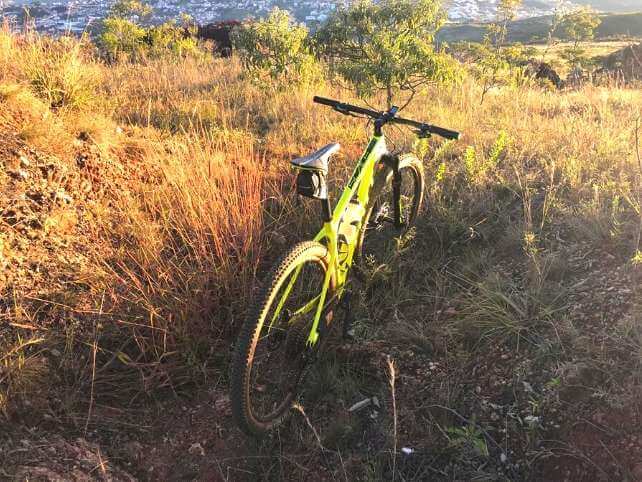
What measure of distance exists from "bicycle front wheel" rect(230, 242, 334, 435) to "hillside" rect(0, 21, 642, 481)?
6.9 inches

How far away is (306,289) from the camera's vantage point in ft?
9.53

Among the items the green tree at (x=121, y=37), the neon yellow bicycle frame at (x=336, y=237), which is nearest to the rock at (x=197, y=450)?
the neon yellow bicycle frame at (x=336, y=237)

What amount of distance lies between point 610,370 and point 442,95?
554cm

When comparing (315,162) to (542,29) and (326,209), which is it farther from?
(542,29)

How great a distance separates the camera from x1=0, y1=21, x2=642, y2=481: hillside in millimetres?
2037

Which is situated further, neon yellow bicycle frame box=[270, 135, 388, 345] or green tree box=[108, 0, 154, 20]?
green tree box=[108, 0, 154, 20]

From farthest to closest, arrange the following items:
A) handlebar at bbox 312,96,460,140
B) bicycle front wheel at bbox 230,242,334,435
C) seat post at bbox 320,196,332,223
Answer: handlebar at bbox 312,96,460,140
seat post at bbox 320,196,332,223
bicycle front wheel at bbox 230,242,334,435

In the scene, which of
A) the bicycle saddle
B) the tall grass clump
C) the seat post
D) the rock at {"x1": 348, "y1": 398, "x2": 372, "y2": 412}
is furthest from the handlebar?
the tall grass clump

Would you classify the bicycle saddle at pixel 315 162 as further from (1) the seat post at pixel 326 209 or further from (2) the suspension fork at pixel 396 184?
(2) the suspension fork at pixel 396 184

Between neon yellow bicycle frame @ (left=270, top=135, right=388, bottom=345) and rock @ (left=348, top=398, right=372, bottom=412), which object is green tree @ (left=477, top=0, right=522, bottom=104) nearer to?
neon yellow bicycle frame @ (left=270, top=135, right=388, bottom=345)

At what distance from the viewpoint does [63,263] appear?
2.57 m

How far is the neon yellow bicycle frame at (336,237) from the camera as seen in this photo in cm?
221

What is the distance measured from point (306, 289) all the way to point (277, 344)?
0.73 meters

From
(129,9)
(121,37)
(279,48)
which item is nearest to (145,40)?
(121,37)
